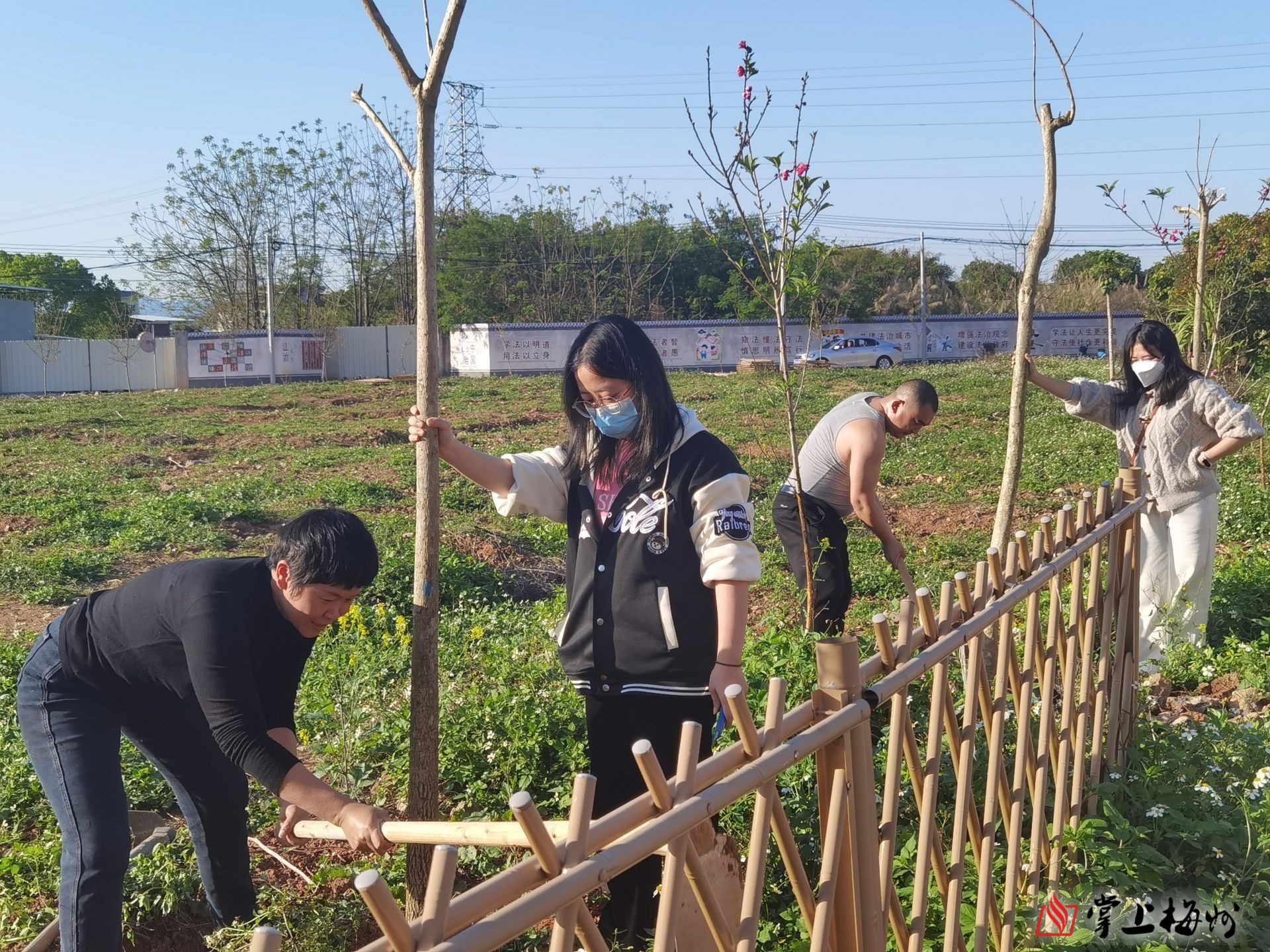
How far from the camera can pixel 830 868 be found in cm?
174

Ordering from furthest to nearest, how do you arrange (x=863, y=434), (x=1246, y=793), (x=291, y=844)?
(x=863, y=434)
(x=291, y=844)
(x=1246, y=793)

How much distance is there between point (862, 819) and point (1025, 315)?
2737 millimetres

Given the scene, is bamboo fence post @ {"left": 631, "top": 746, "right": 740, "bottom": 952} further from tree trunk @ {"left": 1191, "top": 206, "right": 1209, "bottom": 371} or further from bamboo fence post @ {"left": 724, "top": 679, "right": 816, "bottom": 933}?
tree trunk @ {"left": 1191, "top": 206, "right": 1209, "bottom": 371}

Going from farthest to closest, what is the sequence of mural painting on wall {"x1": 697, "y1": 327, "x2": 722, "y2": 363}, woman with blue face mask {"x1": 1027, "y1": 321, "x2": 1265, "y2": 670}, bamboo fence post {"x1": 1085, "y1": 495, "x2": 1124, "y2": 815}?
mural painting on wall {"x1": 697, "y1": 327, "x2": 722, "y2": 363}, woman with blue face mask {"x1": 1027, "y1": 321, "x2": 1265, "y2": 670}, bamboo fence post {"x1": 1085, "y1": 495, "x2": 1124, "y2": 815}

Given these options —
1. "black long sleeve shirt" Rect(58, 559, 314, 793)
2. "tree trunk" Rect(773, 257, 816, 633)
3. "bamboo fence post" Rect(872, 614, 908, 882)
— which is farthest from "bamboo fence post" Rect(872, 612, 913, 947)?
"tree trunk" Rect(773, 257, 816, 633)

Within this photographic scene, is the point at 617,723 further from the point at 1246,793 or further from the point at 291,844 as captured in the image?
the point at 1246,793

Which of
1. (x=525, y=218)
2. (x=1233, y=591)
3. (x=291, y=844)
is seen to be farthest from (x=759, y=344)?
(x=291, y=844)

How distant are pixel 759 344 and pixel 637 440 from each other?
101 ft

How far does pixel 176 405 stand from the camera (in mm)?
22344

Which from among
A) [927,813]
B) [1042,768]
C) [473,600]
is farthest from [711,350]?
[927,813]

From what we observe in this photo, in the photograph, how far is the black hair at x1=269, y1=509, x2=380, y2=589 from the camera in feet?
7.65

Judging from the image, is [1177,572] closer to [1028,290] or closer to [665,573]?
[1028,290]

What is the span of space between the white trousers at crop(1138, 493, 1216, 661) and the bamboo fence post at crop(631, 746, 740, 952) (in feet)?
12.6

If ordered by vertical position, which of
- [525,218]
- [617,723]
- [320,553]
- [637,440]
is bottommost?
[617,723]
